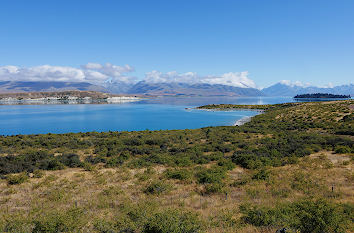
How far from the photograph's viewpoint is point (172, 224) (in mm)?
8625

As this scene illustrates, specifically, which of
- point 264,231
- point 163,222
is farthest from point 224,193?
point 163,222

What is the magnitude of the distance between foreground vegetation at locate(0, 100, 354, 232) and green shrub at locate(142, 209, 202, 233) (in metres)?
0.05

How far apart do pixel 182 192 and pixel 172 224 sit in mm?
5345

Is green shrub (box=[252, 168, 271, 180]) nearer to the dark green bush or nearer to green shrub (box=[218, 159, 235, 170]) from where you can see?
green shrub (box=[218, 159, 235, 170])

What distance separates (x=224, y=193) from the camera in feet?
44.4

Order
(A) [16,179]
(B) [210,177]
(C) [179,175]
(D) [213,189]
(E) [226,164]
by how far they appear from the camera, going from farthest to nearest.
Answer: (E) [226,164] → (C) [179,175] → (A) [16,179] → (B) [210,177] → (D) [213,189]

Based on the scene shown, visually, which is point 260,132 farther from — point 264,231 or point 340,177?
point 264,231

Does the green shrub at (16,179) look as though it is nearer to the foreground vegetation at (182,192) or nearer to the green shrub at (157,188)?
the foreground vegetation at (182,192)

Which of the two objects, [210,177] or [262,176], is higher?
[210,177]

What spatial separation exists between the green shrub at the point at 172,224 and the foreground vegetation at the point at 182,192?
5cm

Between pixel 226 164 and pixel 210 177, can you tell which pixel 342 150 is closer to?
pixel 226 164

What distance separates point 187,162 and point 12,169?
16.8m

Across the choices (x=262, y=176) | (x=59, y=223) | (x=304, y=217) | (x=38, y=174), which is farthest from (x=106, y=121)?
(x=304, y=217)

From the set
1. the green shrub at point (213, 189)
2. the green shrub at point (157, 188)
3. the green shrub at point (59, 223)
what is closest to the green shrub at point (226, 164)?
the green shrub at point (213, 189)
